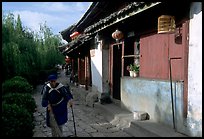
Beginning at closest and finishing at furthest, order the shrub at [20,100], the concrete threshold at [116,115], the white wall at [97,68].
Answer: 1. the shrub at [20,100]
2. the concrete threshold at [116,115]
3. the white wall at [97,68]

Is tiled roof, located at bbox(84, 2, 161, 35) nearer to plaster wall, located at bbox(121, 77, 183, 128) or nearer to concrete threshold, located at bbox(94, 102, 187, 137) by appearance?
plaster wall, located at bbox(121, 77, 183, 128)

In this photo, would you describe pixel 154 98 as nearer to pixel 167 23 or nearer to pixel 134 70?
pixel 134 70

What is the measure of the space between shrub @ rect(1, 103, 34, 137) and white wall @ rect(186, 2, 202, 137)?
3386 mm

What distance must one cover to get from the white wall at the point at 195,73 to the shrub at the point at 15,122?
3.39 m

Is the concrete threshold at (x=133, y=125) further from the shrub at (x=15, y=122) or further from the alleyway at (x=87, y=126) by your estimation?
the shrub at (x=15, y=122)

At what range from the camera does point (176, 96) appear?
240 inches

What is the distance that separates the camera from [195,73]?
542 centimetres

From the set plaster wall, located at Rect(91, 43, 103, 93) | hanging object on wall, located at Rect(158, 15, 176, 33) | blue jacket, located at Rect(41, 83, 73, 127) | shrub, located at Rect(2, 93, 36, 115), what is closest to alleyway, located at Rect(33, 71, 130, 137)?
shrub, located at Rect(2, 93, 36, 115)

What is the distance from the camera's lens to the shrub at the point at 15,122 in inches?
203

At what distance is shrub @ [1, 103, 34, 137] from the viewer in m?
5.15

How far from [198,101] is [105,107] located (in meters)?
4.90

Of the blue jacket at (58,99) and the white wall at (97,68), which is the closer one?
the blue jacket at (58,99)

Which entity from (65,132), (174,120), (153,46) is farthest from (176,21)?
(65,132)

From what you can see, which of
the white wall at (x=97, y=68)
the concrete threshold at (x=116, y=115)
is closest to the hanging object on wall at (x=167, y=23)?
the concrete threshold at (x=116, y=115)
